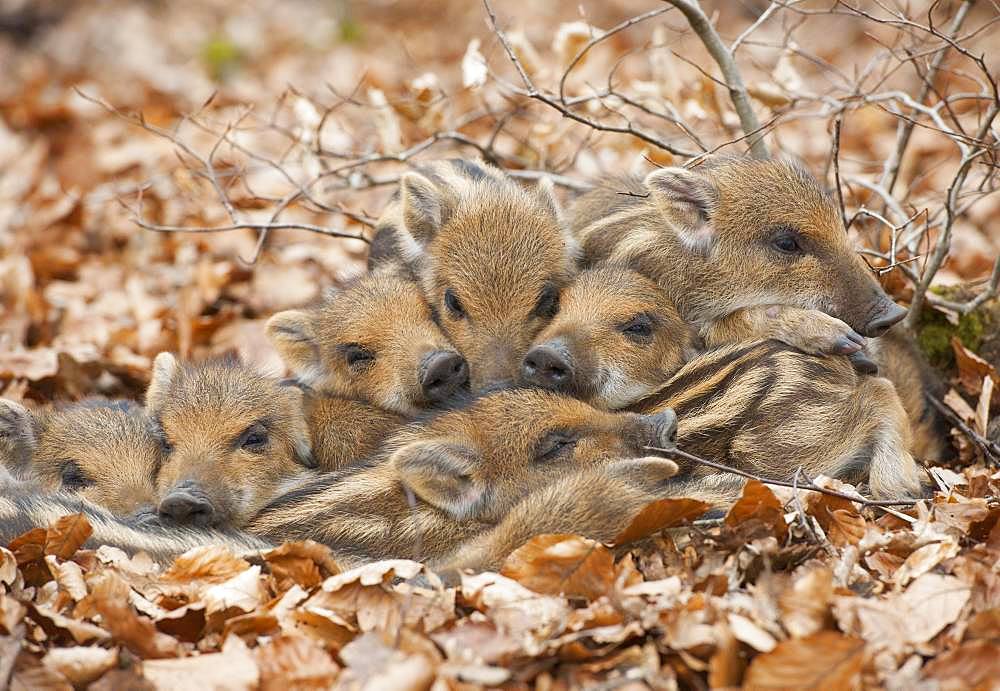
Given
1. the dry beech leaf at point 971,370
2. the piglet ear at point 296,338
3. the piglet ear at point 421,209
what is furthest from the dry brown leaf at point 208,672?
the dry beech leaf at point 971,370

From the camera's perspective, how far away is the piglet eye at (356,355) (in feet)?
16.3

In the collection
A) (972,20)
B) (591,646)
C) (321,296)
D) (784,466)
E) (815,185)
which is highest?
(972,20)

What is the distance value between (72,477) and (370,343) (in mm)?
1349

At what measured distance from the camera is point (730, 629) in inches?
120

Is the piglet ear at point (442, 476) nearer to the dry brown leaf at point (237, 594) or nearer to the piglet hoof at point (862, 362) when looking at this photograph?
the dry brown leaf at point (237, 594)

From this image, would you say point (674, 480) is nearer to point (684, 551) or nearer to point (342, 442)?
point (684, 551)

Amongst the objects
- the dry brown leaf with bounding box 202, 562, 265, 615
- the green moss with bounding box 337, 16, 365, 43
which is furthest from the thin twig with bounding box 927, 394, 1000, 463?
the green moss with bounding box 337, 16, 365, 43

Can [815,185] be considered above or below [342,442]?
above

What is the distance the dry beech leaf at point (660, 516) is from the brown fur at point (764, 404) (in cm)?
30

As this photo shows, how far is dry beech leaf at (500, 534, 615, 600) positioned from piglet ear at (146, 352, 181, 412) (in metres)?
2.03

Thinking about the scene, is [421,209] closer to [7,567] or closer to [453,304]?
[453,304]

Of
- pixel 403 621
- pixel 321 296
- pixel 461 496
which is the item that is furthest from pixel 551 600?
pixel 321 296

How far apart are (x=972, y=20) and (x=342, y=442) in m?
10.0

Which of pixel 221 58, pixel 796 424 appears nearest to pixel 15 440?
pixel 796 424
